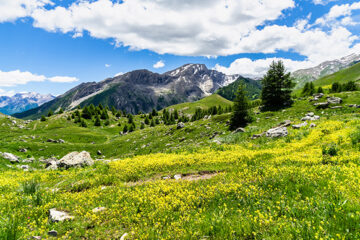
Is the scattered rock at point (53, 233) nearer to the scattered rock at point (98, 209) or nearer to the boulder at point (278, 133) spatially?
the scattered rock at point (98, 209)

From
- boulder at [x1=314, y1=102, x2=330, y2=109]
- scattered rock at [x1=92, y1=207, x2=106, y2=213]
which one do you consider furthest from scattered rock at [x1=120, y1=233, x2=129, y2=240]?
boulder at [x1=314, y1=102, x2=330, y2=109]

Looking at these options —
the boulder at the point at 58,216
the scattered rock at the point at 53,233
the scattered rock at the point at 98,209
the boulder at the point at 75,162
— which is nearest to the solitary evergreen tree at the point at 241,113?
the boulder at the point at 75,162

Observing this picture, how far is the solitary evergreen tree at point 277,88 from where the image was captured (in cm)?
3669

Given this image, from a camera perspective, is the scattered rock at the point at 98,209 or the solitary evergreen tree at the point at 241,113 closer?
the scattered rock at the point at 98,209

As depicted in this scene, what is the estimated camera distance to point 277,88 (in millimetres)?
36562

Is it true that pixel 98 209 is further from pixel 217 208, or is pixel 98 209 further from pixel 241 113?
pixel 241 113

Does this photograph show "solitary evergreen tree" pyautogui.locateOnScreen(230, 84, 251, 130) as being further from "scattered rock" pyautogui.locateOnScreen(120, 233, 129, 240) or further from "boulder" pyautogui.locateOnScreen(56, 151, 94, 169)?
"scattered rock" pyautogui.locateOnScreen(120, 233, 129, 240)

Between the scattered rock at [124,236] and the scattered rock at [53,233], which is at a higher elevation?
the scattered rock at [53,233]

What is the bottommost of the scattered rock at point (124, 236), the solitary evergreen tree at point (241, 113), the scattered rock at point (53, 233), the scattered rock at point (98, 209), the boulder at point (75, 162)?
the boulder at point (75, 162)

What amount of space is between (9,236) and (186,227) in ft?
18.5

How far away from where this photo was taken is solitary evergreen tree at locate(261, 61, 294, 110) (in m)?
36.7

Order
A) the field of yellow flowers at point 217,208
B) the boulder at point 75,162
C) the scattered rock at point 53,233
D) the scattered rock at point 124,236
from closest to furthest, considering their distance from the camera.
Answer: the field of yellow flowers at point 217,208 → the scattered rock at point 124,236 → the scattered rock at point 53,233 → the boulder at point 75,162

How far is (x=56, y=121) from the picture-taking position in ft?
249

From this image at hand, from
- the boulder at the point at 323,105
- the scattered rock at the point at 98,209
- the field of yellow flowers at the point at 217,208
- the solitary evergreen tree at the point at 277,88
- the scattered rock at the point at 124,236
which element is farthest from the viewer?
the solitary evergreen tree at the point at 277,88
